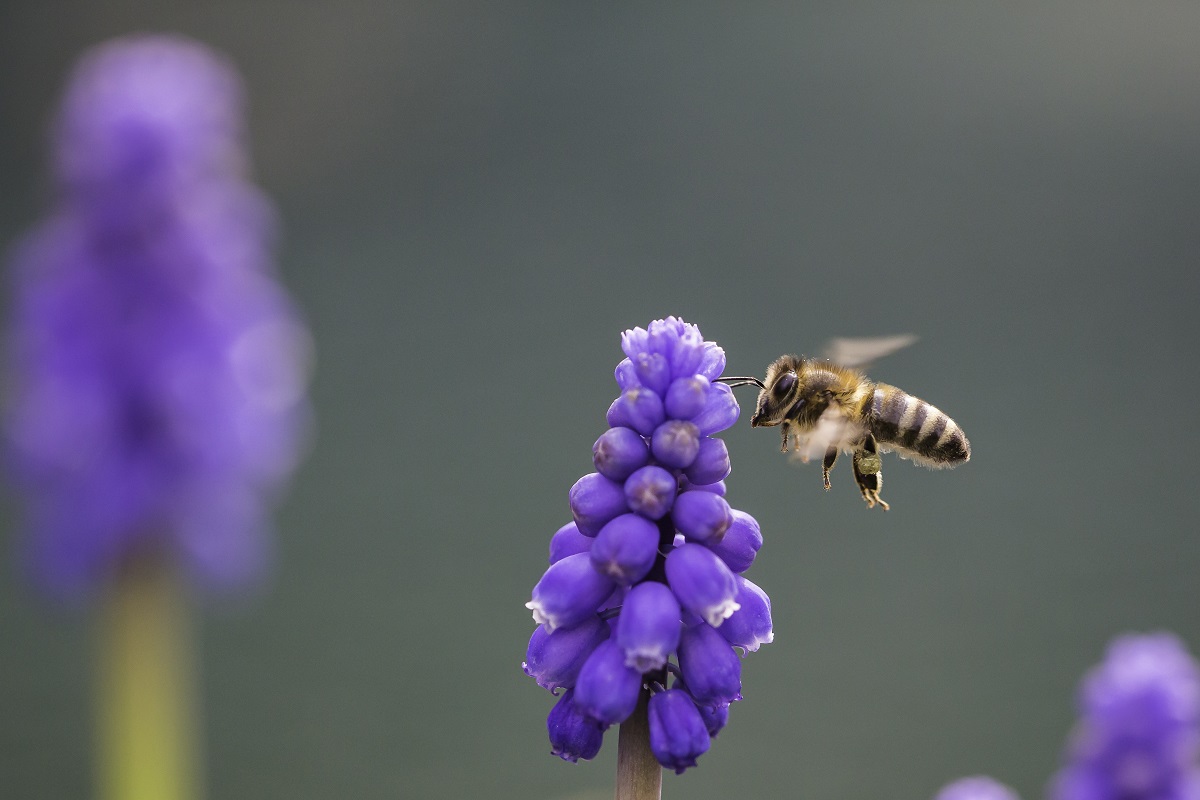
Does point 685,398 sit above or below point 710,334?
below

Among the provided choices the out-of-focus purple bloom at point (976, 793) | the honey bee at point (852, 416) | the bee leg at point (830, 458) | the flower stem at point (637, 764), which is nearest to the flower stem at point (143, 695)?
the flower stem at point (637, 764)

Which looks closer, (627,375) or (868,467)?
(627,375)

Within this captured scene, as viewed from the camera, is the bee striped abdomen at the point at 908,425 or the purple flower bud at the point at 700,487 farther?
the bee striped abdomen at the point at 908,425

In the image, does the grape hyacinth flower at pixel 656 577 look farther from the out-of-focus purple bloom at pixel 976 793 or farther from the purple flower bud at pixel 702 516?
the out-of-focus purple bloom at pixel 976 793

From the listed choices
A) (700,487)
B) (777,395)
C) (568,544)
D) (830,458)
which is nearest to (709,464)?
(700,487)

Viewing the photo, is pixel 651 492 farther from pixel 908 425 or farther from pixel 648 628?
pixel 908 425

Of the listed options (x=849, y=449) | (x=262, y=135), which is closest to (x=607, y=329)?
(x=262, y=135)

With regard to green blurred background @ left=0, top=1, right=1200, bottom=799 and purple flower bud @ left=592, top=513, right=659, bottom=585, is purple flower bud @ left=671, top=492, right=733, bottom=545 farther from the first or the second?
green blurred background @ left=0, top=1, right=1200, bottom=799
